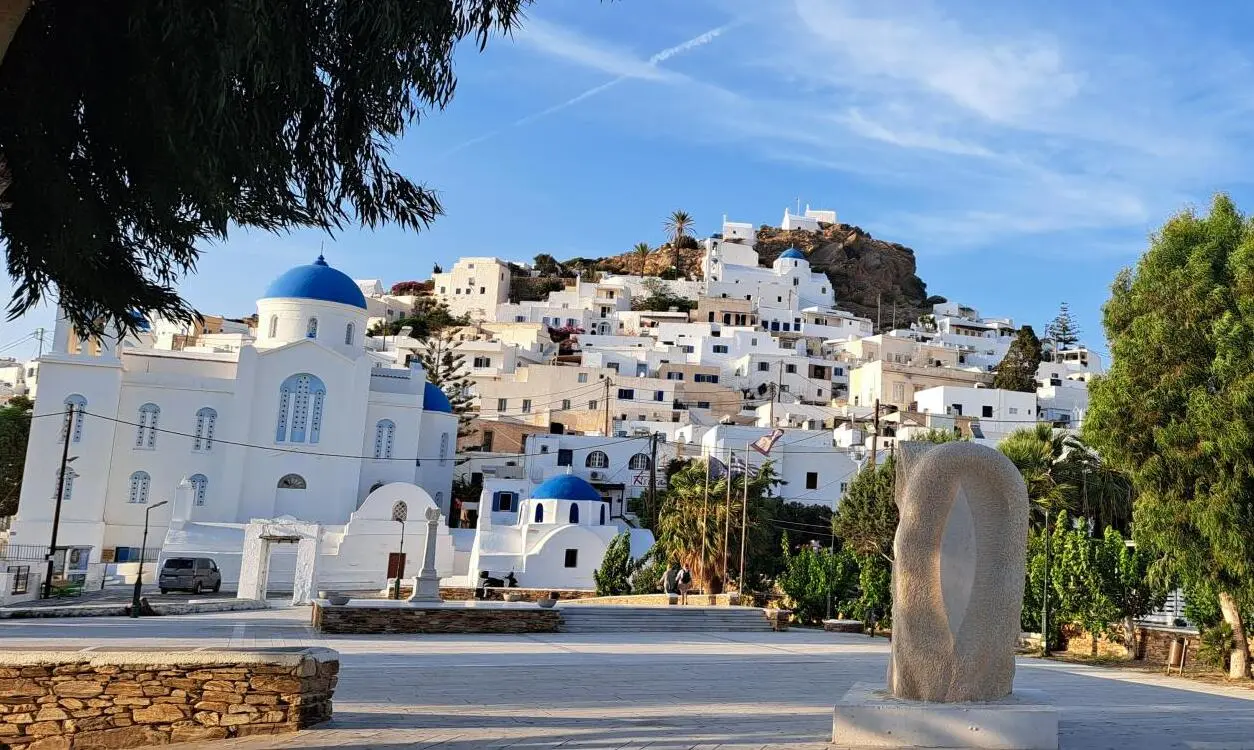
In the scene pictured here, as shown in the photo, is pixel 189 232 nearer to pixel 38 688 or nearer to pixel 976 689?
pixel 38 688

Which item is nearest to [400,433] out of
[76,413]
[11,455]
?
[76,413]

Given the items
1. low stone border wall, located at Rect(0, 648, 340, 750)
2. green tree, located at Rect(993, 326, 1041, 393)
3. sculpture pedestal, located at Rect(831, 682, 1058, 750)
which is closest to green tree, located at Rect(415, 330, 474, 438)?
green tree, located at Rect(993, 326, 1041, 393)

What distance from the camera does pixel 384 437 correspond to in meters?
49.8

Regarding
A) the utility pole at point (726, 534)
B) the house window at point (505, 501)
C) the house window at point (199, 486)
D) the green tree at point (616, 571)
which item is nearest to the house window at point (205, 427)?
the house window at point (199, 486)

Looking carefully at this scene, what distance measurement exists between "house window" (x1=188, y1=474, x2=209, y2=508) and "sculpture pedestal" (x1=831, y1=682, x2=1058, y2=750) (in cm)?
4264

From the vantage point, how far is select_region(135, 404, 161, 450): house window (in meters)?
45.2

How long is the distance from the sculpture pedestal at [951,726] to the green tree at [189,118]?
5.23 m

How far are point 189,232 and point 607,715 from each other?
18.2ft

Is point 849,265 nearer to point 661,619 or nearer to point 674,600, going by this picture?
point 674,600

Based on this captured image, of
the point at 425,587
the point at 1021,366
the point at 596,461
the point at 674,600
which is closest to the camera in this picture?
the point at 425,587

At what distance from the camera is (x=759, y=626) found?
78.6ft

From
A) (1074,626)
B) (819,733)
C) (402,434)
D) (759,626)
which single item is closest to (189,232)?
(819,733)

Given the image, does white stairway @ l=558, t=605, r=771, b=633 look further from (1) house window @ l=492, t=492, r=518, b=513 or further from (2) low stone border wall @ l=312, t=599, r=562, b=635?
(1) house window @ l=492, t=492, r=518, b=513

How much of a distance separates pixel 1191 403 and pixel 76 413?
1604 inches
